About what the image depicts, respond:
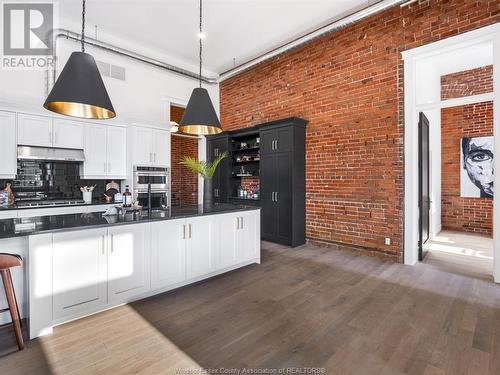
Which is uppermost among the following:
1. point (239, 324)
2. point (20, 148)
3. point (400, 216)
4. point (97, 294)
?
point (20, 148)

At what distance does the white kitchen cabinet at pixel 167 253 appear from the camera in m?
3.00

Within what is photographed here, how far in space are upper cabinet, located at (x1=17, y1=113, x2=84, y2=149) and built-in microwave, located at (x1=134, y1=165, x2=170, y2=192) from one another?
1.18 meters

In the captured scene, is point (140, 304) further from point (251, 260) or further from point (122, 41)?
point (122, 41)

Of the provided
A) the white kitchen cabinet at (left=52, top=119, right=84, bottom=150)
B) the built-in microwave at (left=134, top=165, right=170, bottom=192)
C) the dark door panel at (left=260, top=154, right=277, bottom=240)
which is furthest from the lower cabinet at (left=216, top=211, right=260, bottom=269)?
the white kitchen cabinet at (left=52, top=119, right=84, bottom=150)

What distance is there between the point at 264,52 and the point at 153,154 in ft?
11.6

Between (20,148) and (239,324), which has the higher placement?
(20,148)

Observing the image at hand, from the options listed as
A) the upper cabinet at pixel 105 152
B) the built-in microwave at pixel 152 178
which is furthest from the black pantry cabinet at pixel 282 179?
the upper cabinet at pixel 105 152

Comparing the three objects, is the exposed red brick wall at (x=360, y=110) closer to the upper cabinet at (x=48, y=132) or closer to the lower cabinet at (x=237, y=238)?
the lower cabinet at (x=237, y=238)

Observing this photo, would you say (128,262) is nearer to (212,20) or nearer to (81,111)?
(81,111)

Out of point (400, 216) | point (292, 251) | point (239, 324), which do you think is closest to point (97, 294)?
point (239, 324)

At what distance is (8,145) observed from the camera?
4.36 m

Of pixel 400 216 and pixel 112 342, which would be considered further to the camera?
pixel 400 216

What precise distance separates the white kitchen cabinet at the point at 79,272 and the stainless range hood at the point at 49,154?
3.17 m

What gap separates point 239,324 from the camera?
8.11 ft
